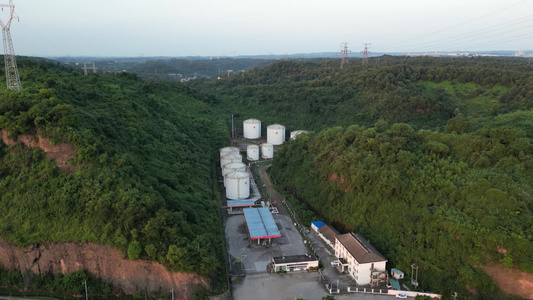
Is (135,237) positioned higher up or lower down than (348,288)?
higher up

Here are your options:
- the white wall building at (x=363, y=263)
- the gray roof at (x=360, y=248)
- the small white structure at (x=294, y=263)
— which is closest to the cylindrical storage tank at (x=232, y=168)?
the small white structure at (x=294, y=263)

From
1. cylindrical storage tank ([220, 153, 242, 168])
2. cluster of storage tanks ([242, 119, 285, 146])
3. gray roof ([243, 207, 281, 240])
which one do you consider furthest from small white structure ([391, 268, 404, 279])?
cluster of storage tanks ([242, 119, 285, 146])

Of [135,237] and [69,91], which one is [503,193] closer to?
[135,237]

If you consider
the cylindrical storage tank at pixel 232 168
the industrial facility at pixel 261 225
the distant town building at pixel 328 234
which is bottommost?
the distant town building at pixel 328 234

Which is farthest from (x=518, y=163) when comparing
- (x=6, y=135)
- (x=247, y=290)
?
(x=6, y=135)

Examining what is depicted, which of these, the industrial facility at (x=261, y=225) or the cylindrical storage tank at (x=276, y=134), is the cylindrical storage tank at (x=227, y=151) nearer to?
the cylindrical storage tank at (x=276, y=134)

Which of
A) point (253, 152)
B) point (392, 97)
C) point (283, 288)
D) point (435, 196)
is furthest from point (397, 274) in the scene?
point (392, 97)
